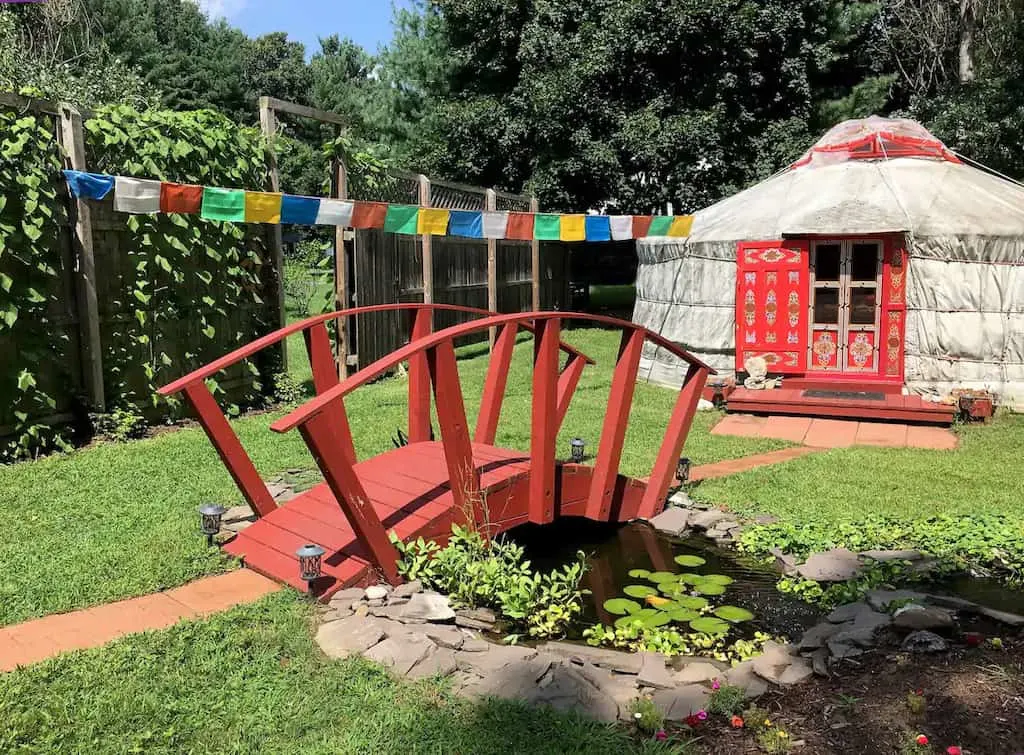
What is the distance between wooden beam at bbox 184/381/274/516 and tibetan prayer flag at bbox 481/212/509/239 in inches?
177

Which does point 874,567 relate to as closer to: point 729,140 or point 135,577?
point 135,577

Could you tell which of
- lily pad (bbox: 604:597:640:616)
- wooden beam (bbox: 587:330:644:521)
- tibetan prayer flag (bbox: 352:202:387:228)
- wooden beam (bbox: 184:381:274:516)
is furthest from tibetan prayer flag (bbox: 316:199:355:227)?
lily pad (bbox: 604:597:640:616)

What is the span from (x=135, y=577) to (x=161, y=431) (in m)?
3.15

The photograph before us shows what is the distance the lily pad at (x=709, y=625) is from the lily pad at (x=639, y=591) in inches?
14.9

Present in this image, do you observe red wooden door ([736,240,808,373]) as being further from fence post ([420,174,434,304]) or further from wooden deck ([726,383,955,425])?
fence post ([420,174,434,304])

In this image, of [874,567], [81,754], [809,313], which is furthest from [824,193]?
[81,754]

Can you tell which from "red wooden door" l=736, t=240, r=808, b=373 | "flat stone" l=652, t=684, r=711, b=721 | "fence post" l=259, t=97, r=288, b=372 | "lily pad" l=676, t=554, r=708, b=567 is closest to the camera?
"flat stone" l=652, t=684, r=711, b=721

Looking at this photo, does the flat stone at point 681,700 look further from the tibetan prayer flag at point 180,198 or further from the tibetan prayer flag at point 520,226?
the tibetan prayer flag at point 520,226

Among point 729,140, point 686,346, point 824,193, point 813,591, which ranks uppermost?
point 729,140

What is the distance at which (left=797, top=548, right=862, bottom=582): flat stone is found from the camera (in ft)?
13.4

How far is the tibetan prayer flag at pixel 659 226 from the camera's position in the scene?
30.9 feet

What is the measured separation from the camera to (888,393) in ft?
28.9

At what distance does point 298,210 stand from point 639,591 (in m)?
4.05

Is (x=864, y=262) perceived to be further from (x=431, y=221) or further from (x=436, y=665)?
(x=436, y=665)
